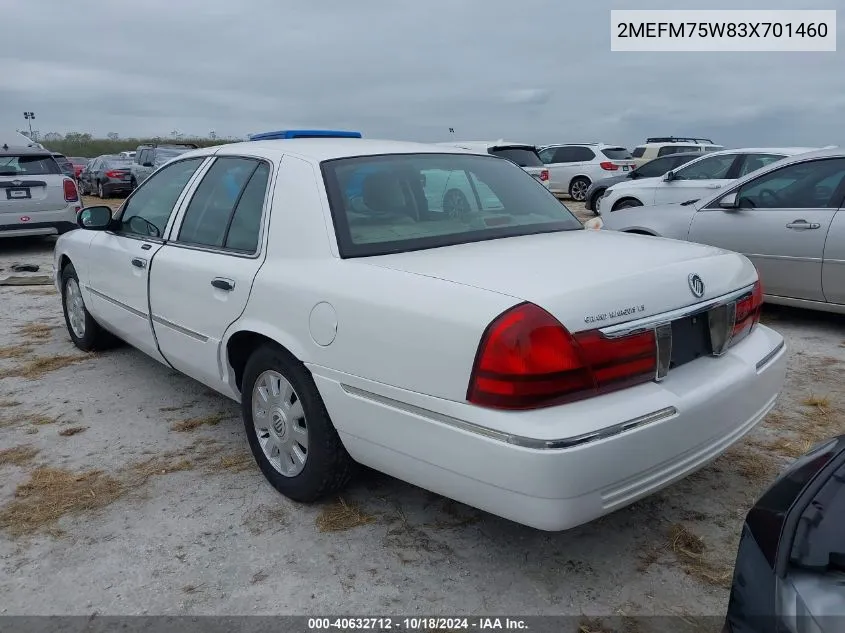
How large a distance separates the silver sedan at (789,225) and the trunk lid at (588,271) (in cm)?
311

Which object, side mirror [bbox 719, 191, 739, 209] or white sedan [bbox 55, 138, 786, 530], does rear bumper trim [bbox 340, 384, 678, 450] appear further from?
side mirror [bbox 719, 191, 739, 209]

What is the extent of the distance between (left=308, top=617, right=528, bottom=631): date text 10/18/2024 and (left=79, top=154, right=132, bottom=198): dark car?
2186 centimetres

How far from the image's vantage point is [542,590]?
2600 millimetres

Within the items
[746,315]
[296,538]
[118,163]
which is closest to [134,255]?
[296,538]

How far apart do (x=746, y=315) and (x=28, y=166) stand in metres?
10.5

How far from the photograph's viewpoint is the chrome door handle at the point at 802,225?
5778mm

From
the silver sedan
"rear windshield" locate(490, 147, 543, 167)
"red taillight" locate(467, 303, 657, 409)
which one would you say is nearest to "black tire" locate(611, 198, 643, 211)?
"rear windshield" locate(490, 147, 543, 167)

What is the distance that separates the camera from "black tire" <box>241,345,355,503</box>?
9.57ft

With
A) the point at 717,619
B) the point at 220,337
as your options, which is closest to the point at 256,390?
the point at 220,337

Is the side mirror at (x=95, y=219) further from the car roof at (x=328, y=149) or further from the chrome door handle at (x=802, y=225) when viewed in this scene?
the chrome door handle at (x=802, y=225)

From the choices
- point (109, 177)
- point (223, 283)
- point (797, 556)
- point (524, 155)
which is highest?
point (109, 177)

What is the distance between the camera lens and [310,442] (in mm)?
2994

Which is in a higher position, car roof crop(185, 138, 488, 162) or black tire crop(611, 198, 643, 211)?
car roof crop(185, 138, 488, 162)

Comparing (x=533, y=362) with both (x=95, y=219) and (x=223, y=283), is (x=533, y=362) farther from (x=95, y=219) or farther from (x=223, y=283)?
(x=95, y=219)
